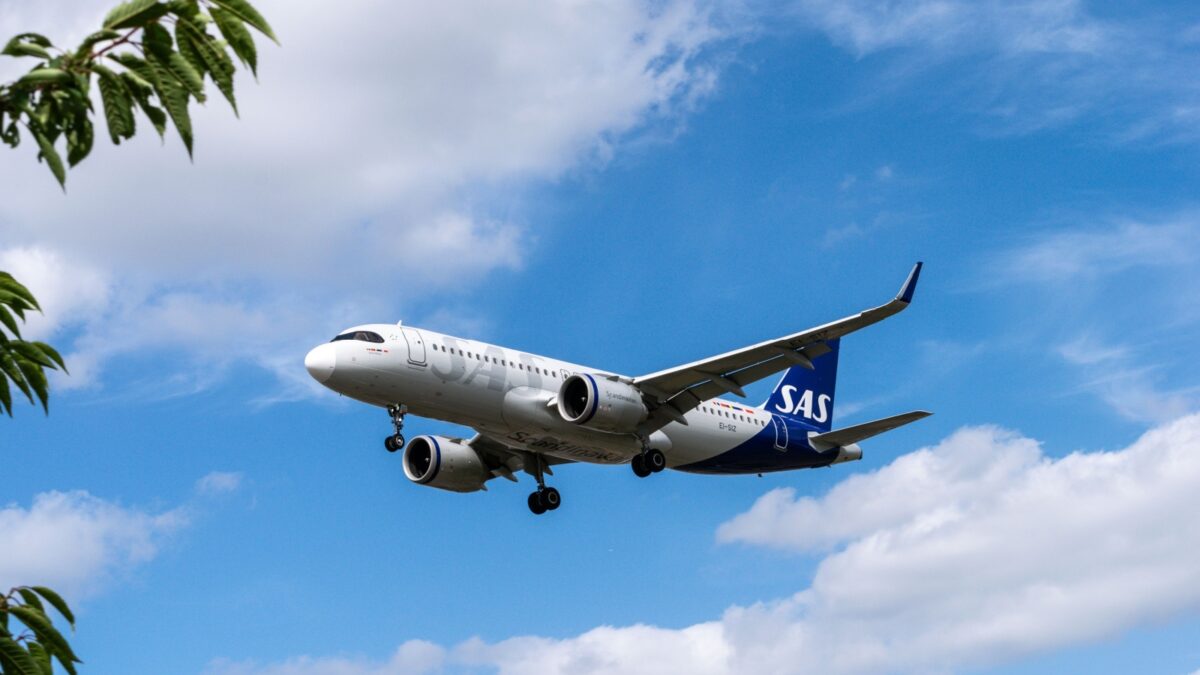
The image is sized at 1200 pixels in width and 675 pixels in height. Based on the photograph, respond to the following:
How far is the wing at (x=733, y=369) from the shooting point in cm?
3670

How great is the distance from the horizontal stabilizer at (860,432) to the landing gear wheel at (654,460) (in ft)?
20.8

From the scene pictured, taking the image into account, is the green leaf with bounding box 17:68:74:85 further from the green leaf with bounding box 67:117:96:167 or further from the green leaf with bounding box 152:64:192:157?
the green leaf with bounding box 152:64:192:157

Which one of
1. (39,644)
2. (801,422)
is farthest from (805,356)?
(39,644)

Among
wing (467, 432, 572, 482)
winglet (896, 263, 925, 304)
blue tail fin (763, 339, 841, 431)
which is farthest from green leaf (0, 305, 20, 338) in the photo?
blue tail fin (763, 339, 841, 431)

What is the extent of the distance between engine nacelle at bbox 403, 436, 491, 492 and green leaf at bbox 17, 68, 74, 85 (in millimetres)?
41133

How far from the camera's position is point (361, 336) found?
37.5 meters

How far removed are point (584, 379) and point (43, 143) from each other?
34326mm

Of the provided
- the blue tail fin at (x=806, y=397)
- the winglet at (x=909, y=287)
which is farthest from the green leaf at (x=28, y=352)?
the blue tail fin at (x=806, y=397)

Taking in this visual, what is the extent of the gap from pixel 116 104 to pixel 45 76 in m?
0.27

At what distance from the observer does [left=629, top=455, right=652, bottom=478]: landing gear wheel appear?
41.6 m

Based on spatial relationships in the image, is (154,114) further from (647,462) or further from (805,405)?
(805,405)

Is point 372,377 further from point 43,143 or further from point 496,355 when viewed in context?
point 43,143

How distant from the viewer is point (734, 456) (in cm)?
4506

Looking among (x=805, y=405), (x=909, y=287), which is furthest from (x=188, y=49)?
(x=805, y=405)
